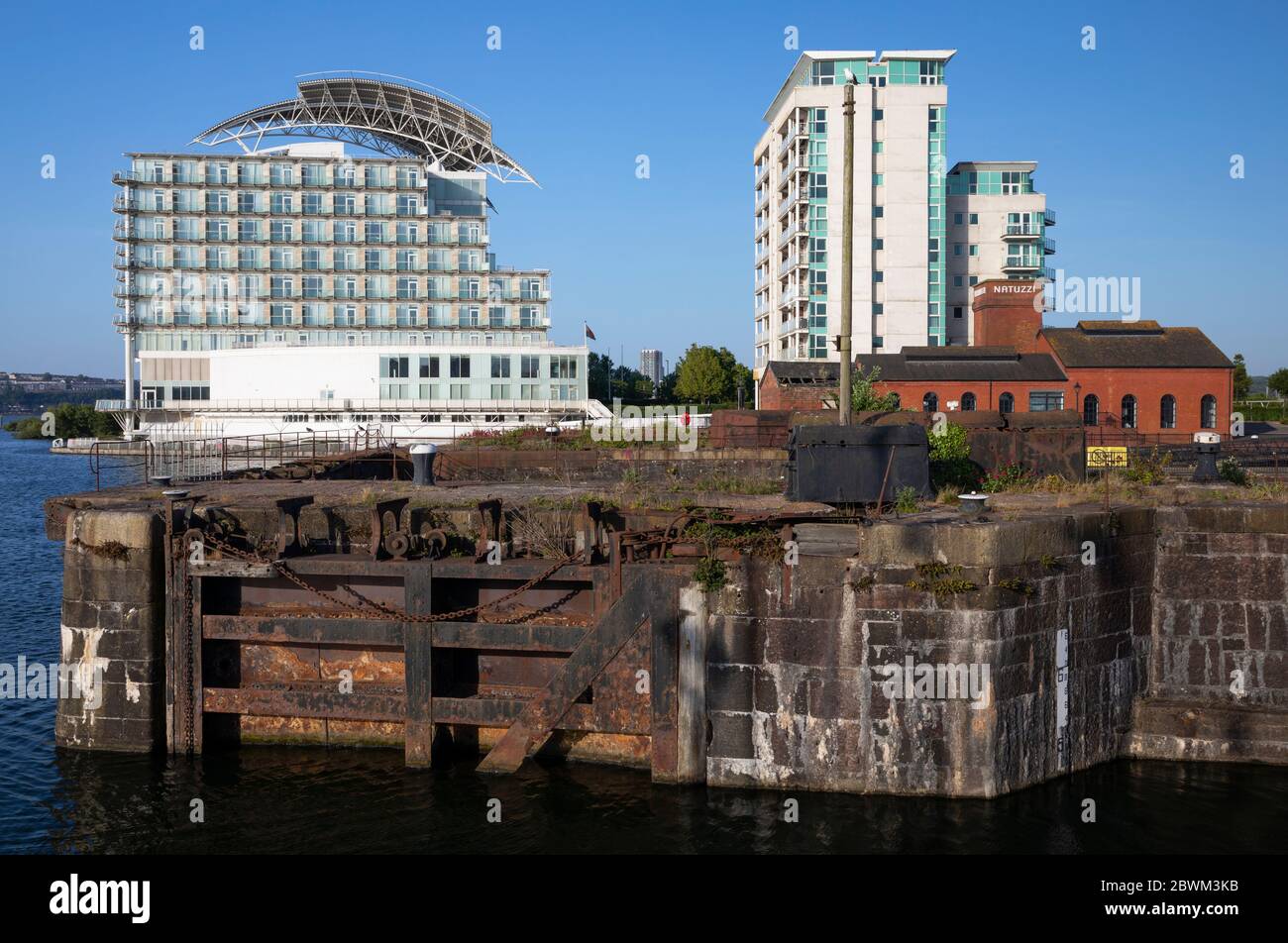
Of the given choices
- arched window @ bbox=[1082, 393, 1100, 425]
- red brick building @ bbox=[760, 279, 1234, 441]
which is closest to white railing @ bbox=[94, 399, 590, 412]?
red brick building @ bbox=[760, 279, 1234, 441]

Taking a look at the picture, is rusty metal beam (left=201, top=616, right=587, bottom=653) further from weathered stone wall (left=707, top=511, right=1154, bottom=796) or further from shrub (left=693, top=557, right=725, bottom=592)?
weathered stone wall (left=707, top=511, right=1154, bottom=796)

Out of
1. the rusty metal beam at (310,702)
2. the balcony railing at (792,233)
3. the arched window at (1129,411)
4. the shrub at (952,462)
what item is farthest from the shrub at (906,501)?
the balcony railing at (792,233)

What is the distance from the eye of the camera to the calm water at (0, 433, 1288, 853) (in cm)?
1381

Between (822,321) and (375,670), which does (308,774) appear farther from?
(822,321)

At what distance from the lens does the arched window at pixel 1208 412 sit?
5775 cm

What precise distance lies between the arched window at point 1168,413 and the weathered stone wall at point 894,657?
47576 mm

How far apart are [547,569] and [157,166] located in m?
113

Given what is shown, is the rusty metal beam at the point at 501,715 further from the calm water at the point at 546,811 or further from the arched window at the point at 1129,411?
the arched window at the point at 1129,411

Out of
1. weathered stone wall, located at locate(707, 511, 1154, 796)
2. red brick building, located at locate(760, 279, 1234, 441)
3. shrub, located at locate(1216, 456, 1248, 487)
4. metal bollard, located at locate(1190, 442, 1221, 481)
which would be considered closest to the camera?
weathered stone wall, located at locate(707, 511, 1154, 796)

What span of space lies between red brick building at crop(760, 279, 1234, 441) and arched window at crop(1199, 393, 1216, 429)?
0.05 m

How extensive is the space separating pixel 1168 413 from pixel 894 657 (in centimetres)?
5049

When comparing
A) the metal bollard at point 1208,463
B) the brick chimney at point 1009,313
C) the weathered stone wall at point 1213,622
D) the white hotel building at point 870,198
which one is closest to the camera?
the weathered stone wall at point 1213,622
